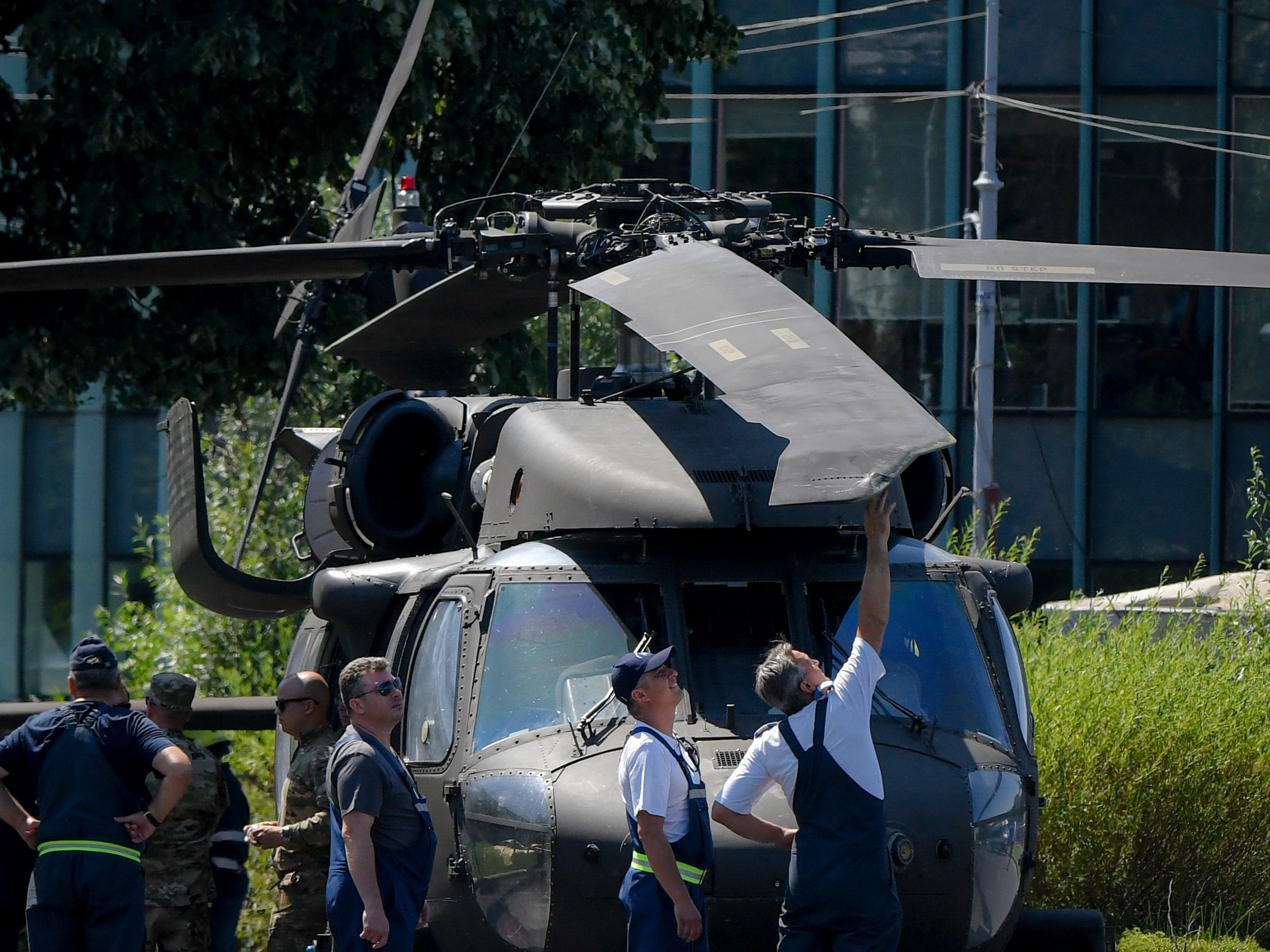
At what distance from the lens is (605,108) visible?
11.7 meters

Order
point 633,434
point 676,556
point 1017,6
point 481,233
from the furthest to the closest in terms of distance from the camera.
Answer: point 1017,6 < point 481,233 < point 633,434 < point 676,556

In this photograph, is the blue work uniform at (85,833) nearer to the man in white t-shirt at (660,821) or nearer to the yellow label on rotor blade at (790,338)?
the man in white t-shirt at (660,821)

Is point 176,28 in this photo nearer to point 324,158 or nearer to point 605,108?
point 324,158

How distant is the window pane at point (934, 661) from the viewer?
6.09 meters

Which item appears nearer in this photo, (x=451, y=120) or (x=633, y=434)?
(x=633, y=434)

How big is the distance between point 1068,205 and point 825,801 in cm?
1692

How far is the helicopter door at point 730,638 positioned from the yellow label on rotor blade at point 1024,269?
1.33 meters

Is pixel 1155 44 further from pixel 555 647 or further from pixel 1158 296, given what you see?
pixel 555 647

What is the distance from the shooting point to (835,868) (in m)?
5.16

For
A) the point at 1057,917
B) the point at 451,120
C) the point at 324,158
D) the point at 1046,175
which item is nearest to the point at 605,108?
the point at 451,120

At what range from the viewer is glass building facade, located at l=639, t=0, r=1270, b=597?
20.9m

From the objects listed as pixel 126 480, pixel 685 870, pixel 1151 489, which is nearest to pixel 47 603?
pixel 126 480

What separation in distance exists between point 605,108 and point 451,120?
3.27 feet

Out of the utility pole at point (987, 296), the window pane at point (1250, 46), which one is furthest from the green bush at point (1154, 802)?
the window pane at point (1250, 46)
